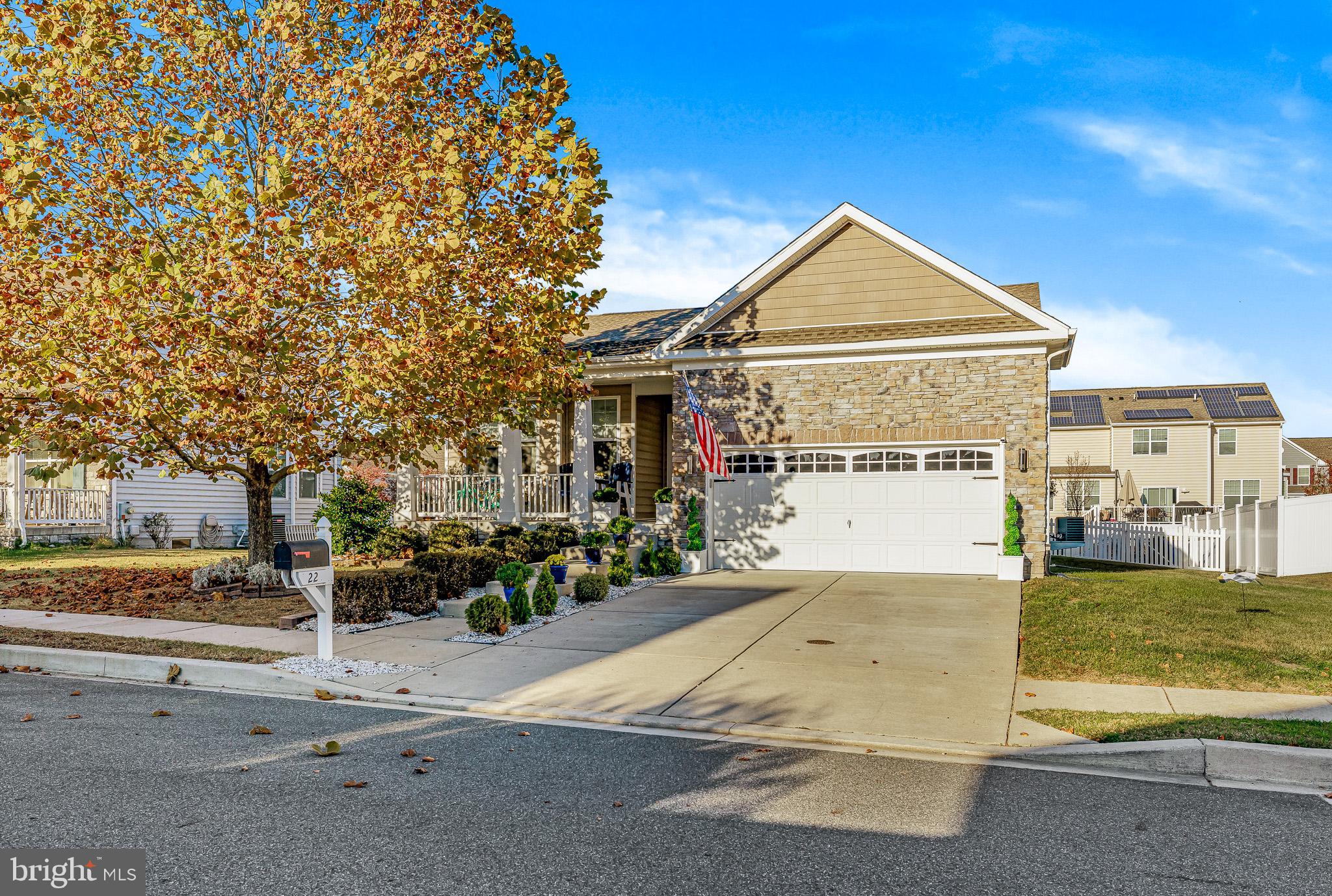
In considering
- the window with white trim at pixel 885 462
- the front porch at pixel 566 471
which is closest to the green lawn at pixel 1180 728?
the window with white trim at pixel 885 462

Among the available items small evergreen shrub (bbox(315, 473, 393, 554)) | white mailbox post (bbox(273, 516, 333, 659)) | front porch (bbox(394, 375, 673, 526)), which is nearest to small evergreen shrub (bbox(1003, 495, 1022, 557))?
front porch (bbox(394, 375, 673, 526))

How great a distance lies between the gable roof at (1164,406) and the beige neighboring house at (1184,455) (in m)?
0.06

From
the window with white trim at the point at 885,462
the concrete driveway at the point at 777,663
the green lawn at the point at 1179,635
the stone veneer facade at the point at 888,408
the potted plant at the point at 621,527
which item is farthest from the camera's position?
the window with white trim at the point at 885,462

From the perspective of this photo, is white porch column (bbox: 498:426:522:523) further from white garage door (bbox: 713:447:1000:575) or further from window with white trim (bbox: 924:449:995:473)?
window with white trim (bbox: 924:449:995:473)

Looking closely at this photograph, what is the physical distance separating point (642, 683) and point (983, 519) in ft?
32.8

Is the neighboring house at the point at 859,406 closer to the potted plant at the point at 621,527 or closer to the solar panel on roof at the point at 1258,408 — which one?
the potted plant at the point at 621,527

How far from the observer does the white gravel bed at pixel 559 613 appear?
10680mm

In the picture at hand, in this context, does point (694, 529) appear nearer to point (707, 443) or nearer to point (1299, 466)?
point (707, 443)

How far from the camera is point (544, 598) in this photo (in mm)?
12109

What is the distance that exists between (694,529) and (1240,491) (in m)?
34.1

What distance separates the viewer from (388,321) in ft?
39.0

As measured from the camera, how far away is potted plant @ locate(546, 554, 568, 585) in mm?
14359

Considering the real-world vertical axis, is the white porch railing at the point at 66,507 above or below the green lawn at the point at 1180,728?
above

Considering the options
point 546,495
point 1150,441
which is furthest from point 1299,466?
point 546,495
